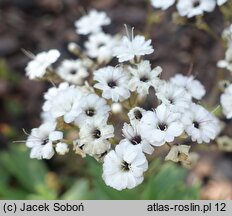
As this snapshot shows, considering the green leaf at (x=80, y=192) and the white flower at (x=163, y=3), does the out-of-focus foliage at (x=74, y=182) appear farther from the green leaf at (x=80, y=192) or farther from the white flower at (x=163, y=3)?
the white flower at (x=163, y=3)

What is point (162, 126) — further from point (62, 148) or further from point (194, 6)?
point (194, 6)

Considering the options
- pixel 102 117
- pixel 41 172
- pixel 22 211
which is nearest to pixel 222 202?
pixel 102 117

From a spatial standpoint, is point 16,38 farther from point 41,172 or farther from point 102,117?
point 102,117

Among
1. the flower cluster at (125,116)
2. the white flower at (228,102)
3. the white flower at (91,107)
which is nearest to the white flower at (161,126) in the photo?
the flower cluster at (125,116)

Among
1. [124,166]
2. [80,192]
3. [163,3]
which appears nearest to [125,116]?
[124,166]

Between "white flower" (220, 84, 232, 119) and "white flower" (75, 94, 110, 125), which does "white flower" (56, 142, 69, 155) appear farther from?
"white flower" (220, 84, 232, 119)
